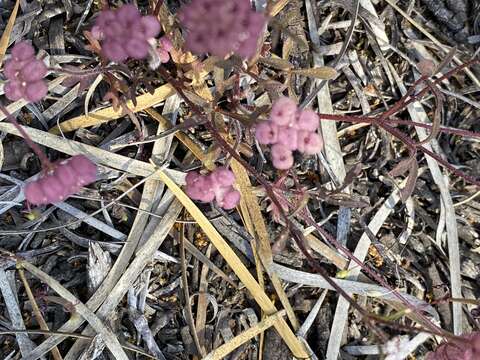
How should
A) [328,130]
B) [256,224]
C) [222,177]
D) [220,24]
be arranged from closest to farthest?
1. [220,24]
2. [222,177]
3. [256,224]
4. [328,130]

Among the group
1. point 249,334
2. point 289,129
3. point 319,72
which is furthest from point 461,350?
point 319,72

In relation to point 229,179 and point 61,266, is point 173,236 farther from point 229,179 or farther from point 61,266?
point 229,179

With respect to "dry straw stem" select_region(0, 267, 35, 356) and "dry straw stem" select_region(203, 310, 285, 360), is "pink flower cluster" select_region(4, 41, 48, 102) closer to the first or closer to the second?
"dry straw stem" select_region(0, 267, 35, 356)

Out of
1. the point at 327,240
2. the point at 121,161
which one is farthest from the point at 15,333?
the point at 327,240

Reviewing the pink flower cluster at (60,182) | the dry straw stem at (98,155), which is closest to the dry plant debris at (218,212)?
the dry straw stem at (98,155)

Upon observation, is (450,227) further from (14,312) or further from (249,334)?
(14,312)

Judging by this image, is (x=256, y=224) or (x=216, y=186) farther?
(x=256, y=224)
